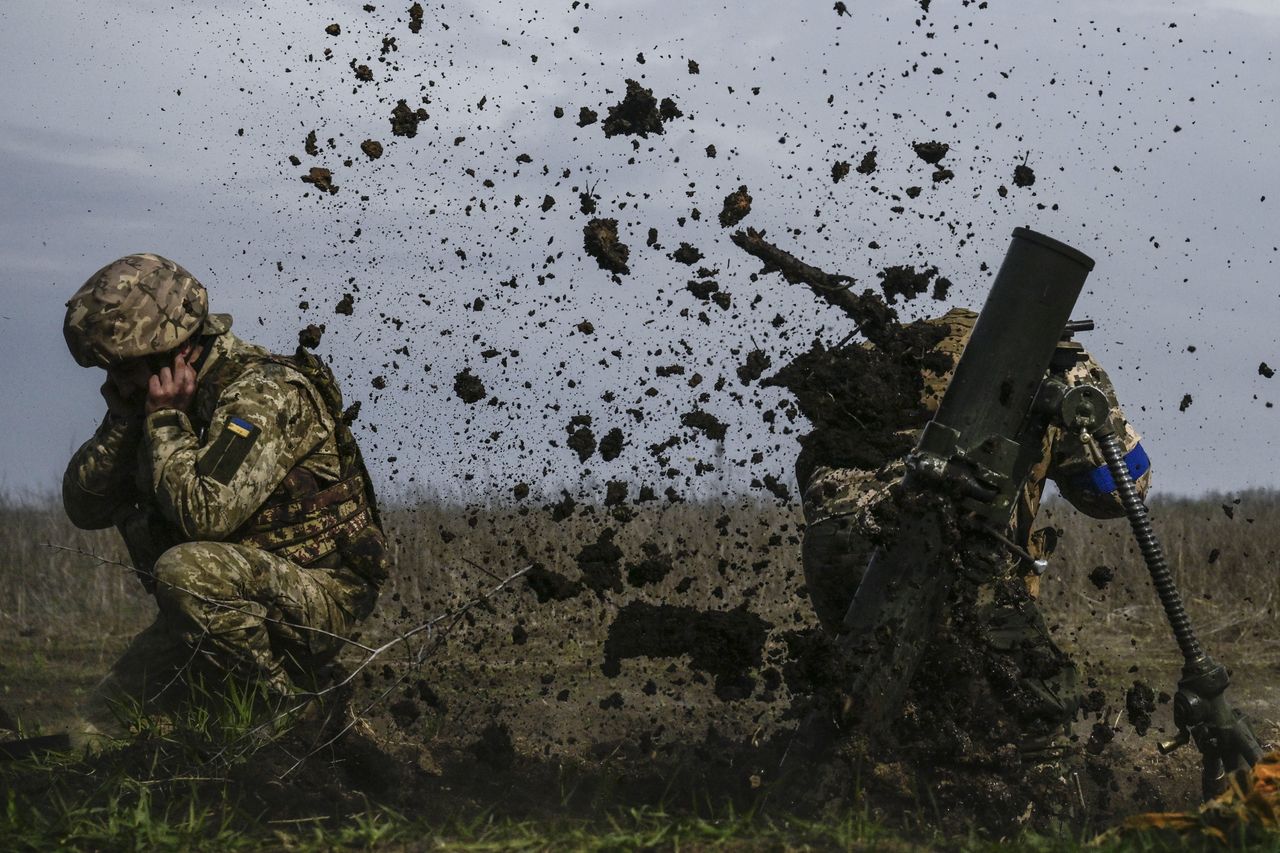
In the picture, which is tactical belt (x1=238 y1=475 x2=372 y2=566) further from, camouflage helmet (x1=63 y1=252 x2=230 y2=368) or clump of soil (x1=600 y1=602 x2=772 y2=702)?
clump of soil (x1=600 y1=602 x2=772 y2=702)

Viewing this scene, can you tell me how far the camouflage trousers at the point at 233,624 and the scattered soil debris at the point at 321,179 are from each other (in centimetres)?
161

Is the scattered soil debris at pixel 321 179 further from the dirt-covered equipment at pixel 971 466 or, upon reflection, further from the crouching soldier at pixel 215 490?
the dirt-covered equipment at pixel 971 466

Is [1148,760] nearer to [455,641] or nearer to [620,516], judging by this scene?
[620,516]

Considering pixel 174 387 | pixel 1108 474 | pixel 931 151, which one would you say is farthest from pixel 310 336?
pixel 1108 474

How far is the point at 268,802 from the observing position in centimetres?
411

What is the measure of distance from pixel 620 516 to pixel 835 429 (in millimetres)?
878

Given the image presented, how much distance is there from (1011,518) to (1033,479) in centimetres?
32

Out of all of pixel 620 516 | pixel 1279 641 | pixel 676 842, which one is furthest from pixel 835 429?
pixel 1279 641

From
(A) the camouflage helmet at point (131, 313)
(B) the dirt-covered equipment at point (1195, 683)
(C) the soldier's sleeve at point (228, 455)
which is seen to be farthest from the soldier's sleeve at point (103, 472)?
(B) the dirt-covered equipment at point (1195, 683)

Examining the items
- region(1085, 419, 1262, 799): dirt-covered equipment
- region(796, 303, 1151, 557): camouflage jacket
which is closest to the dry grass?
region(796, 303, 1151, 557): camouflage jacket

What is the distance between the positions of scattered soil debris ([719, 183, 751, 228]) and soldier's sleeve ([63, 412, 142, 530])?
250cm

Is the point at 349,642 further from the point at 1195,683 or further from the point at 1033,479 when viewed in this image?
the point at 1195,683

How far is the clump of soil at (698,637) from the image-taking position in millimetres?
4641

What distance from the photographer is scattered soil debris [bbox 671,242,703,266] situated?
507cm
